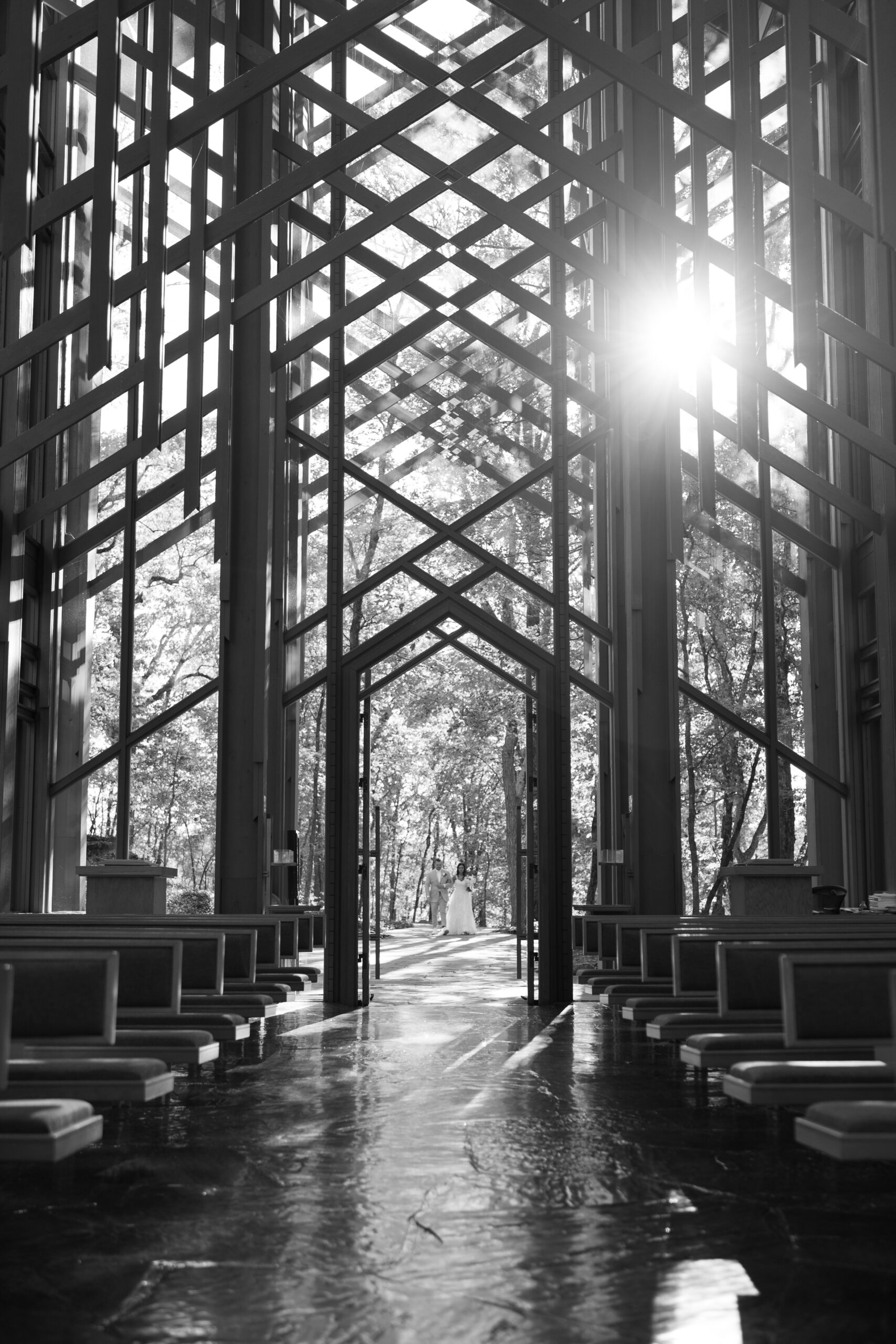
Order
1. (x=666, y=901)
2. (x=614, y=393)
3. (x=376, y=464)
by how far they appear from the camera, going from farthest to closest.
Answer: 1. (x=376, y=464)
2. (x=614, y=393)
3. (x=666, y=901)

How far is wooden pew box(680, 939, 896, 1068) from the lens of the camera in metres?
5.62

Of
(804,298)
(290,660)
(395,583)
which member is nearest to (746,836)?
(395,583)

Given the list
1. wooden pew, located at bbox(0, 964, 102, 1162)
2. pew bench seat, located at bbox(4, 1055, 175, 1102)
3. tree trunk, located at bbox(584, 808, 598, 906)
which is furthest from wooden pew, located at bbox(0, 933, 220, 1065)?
tree trunk, located at bbox(584, 808, 598, 906)

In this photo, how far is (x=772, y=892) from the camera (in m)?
10.8

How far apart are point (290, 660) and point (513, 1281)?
14.2 m

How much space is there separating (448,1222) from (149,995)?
9.37 ft

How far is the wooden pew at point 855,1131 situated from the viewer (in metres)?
3.76

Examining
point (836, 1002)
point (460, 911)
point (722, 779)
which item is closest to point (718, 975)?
point (836, 1002)

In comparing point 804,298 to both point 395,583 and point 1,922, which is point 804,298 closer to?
point 1,922

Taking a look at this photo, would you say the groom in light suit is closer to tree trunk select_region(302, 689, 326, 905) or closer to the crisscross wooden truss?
tree trunk select_region(302, 689, 326, 905)

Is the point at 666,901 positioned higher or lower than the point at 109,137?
lower

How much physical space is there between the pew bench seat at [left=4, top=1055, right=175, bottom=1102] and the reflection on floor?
22 cm

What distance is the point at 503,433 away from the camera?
16.0 meters

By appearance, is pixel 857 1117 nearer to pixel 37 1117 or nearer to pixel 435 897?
pixel 37 1117
